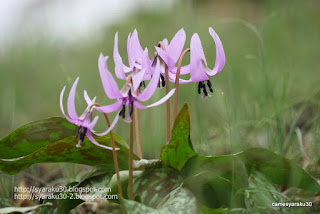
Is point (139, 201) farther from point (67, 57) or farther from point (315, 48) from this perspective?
point (67, 57)

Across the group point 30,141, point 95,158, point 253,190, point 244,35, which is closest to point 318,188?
point 253,190

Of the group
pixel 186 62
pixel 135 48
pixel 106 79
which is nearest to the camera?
pixel 106 79

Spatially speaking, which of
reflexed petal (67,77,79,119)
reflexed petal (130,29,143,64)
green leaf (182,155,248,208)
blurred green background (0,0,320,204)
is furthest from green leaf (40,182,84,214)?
blurred green background (0,0,320,204)

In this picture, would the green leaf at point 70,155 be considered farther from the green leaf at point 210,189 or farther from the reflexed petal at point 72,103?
the green leaf at point 210,189

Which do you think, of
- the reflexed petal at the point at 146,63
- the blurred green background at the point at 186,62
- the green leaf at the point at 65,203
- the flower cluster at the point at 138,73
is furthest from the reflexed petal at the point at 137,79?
the blurred green background at the point at 186,62

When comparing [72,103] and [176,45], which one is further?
[176,45]

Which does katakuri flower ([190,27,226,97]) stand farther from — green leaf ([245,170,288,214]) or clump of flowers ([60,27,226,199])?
green leaf ([245,170,288,214])

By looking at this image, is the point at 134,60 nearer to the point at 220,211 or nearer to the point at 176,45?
the point at 176,45

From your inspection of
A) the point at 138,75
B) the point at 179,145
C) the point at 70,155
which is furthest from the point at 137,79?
the point at 70,155
